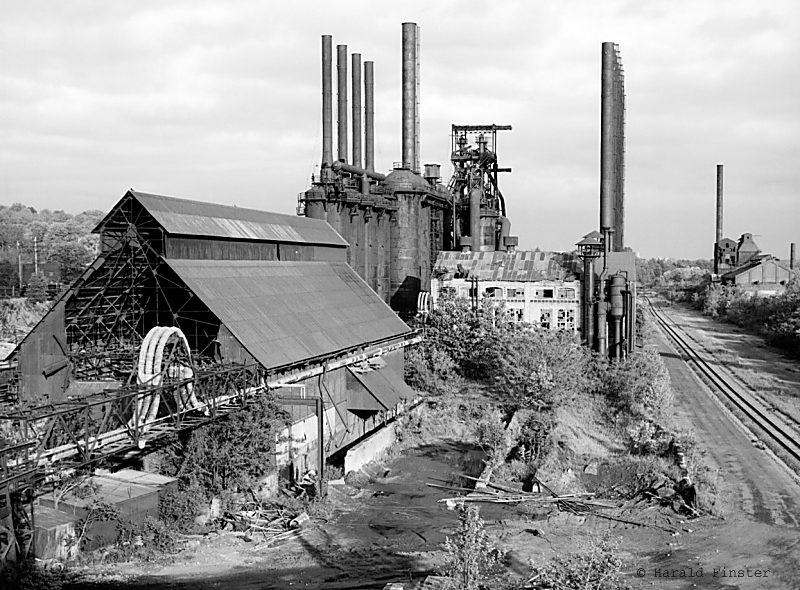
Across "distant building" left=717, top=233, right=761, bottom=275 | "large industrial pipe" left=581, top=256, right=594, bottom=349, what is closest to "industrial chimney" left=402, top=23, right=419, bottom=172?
"large industrial pipe" left=581, top=256, right=594, bottom=349

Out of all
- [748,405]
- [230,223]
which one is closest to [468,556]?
[230,223]

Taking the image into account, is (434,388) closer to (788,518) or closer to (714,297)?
(788,518)

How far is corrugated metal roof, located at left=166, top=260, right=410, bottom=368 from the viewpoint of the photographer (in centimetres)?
2580

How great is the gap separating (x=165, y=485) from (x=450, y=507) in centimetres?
872

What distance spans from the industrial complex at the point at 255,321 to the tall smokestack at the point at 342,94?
8.93 metres

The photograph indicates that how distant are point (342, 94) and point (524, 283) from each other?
79.7 ft

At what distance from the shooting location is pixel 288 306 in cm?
3041

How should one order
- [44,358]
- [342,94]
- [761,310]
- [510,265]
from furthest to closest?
[761,310]
[342,94]
[510,265]
[44,358]

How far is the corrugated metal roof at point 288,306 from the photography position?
1016 inches

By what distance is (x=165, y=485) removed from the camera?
20766 millimetres

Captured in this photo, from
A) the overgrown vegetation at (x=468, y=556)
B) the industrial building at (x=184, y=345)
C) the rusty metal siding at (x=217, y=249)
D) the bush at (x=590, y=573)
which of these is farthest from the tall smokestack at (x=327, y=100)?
the bush at (x=590, y=573)

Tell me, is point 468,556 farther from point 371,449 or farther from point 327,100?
point 327,100

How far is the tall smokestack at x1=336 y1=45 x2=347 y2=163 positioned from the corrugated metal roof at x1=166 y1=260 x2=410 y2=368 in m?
23.6

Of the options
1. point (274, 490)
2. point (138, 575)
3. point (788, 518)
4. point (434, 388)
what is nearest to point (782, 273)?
point (434, 388)
